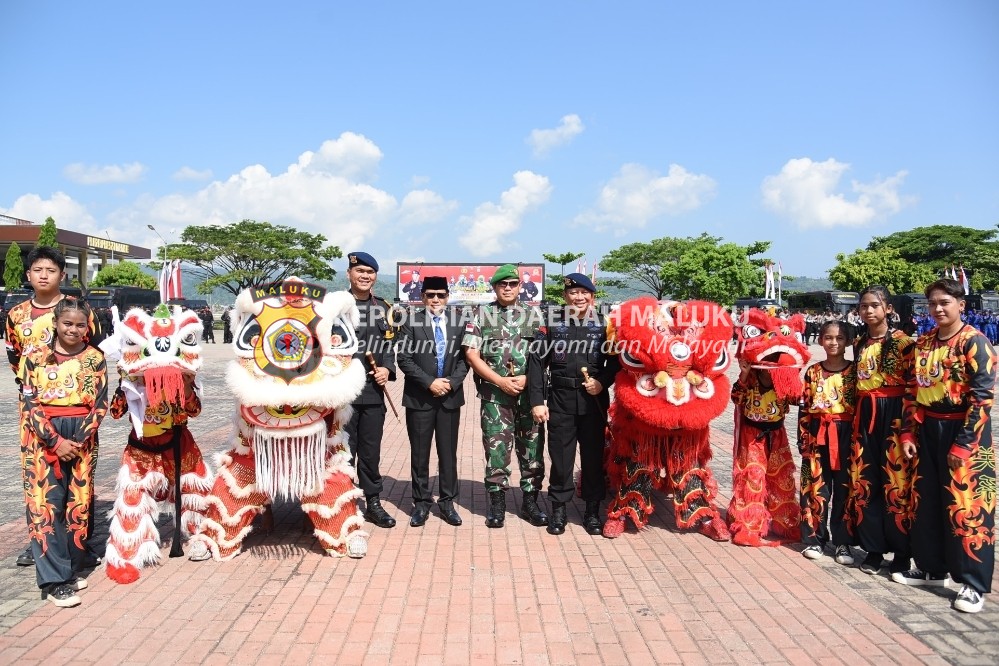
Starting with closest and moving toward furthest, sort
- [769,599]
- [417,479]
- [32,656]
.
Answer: [32,656] < [769,599] < [417,479]

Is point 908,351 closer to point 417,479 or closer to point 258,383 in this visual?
point 417,479

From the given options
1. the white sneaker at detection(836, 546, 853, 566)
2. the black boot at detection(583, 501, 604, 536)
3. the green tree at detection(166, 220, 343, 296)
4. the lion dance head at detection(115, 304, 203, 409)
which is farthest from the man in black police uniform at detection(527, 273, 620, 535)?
the green tree at detection(166, 220, 343, 296)

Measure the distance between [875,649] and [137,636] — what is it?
3.67 metres

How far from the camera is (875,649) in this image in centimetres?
314

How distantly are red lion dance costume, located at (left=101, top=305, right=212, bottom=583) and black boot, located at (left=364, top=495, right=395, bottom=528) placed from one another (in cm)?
136

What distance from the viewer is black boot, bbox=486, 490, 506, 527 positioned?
16.2 ft

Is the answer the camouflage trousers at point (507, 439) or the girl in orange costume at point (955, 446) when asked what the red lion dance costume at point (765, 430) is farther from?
the camouflage trousers at point (507, 439)

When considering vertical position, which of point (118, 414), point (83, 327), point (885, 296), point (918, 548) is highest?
point (885, 296)

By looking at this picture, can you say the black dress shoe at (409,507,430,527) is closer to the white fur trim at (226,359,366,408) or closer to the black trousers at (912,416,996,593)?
the white fur trim at (226,359,366,408)

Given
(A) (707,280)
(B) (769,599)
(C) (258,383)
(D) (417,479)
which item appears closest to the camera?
(B) (769,599)

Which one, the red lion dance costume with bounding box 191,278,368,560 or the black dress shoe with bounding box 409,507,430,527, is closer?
the red lion dance costume with bounding box 191,278,368,560

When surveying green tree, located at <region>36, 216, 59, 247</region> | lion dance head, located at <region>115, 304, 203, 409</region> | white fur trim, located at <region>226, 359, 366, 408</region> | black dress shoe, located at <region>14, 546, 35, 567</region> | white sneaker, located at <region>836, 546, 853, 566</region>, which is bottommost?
black dress shoe, located at <region>14, 546, 35, 567</region>

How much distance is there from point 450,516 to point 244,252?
120 feet

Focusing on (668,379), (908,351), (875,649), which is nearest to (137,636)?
(668,379)
